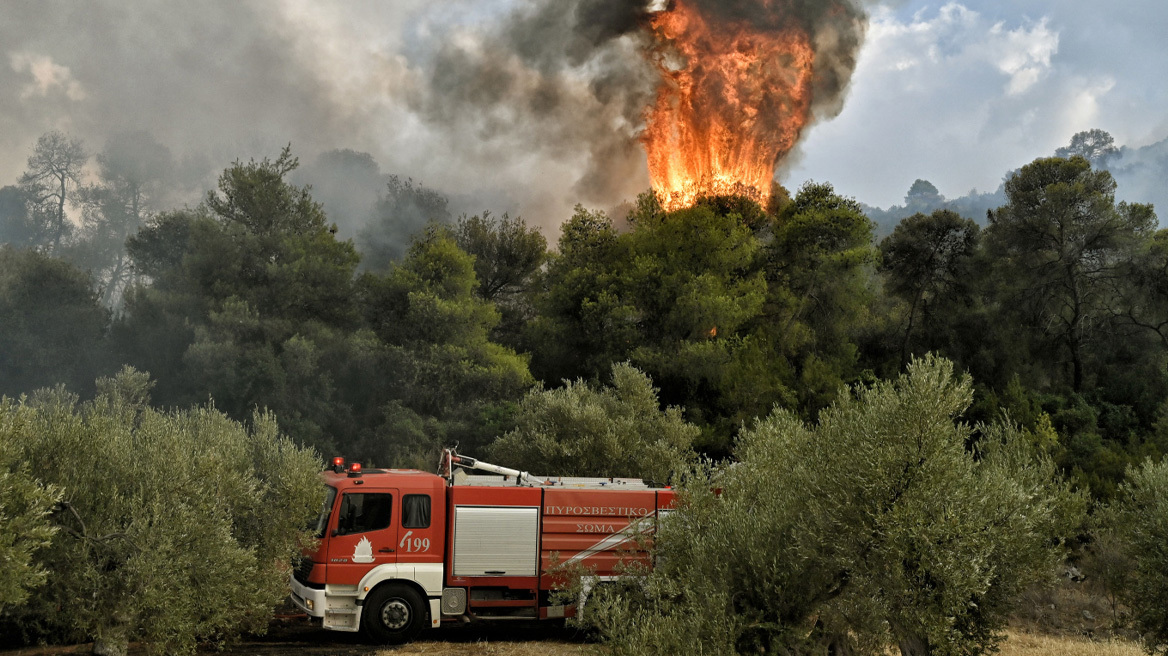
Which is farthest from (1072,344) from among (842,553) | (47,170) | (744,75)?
(47,170)

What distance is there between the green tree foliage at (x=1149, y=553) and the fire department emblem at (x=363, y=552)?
57.0ft

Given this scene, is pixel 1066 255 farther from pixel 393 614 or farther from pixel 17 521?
pixel 17 521

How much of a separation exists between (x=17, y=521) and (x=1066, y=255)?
52622 millimetres

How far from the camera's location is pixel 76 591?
50.9 feet

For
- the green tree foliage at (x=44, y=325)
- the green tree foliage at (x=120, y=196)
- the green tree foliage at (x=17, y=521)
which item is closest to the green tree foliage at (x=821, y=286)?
the green tree foliage at (x=17, y=521)

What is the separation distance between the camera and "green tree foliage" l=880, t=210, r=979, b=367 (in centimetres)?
5278

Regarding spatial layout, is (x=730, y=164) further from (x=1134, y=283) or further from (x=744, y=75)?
(x=1134, y=283)

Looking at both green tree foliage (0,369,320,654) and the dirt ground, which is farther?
the dirt ground

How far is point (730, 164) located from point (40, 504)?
2508 inches

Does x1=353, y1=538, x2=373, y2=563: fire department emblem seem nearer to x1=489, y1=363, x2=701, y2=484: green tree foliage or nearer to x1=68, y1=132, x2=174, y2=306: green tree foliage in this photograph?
x1=489, y1=363, x2=701, y2=484: green tree foliage

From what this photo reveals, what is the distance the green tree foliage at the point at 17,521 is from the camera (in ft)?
41.5

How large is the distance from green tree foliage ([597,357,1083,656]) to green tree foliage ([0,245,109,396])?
56593 millimetres

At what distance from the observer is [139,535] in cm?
1531

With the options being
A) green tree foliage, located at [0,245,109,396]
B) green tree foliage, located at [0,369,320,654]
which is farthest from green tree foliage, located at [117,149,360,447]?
green tree foliage, located at [0,369,320,654]
